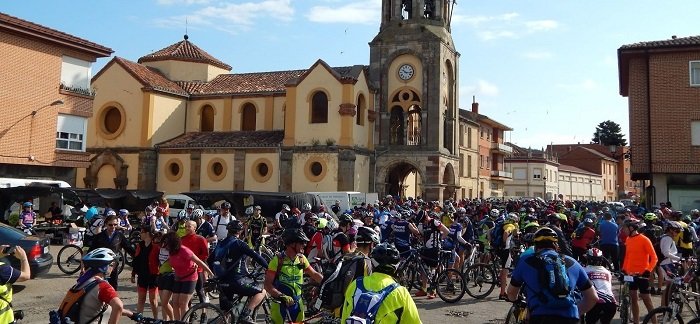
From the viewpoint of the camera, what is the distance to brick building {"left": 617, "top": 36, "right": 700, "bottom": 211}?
968 inches

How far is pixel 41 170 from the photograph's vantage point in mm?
27688

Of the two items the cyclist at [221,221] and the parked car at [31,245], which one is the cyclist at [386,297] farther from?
the cyclist at [221,221]

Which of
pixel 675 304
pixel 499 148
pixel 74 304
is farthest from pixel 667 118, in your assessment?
pixel 499 148

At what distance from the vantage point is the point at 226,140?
40406mm

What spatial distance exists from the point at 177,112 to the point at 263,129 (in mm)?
6780

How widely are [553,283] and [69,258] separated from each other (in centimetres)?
1315

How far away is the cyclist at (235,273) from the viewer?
7.36 meters

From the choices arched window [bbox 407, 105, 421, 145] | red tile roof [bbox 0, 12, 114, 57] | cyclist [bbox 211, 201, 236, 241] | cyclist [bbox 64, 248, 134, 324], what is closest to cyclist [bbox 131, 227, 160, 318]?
cyclist [bbox 64, 248, 134, 324]

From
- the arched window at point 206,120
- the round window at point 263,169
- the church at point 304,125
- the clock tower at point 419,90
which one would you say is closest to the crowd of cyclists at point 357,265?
the church at point 304,125

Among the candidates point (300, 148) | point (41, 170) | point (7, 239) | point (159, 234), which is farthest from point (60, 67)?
point (159, 234)

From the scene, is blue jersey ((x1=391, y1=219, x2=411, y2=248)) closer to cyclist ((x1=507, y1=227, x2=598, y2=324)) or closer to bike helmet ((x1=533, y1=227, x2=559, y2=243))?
cyclist ((x1=507, y1=227, x2=598, y2=324))

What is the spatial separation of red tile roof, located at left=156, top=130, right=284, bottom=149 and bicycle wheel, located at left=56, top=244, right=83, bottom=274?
922 inches

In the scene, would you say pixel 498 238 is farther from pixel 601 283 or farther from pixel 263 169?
pixel 263 169

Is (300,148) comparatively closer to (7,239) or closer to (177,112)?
(177,112)
